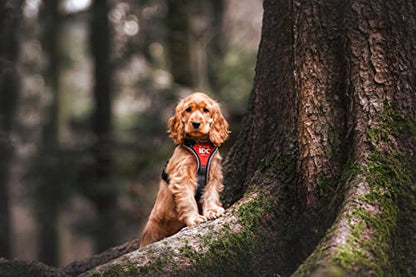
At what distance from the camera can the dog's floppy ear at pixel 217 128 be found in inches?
214

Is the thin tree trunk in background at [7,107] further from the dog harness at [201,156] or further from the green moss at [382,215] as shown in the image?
the green moss at [382,215]

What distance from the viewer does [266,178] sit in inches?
219

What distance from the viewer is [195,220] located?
5.18 meters

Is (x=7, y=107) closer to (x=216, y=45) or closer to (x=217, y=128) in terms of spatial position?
(x=216, y=45)

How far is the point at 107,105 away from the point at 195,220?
13.1 metres

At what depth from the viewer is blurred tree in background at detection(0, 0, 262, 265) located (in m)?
15.1

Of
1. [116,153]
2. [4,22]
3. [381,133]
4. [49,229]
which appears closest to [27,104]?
[49,229]

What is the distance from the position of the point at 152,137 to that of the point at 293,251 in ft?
34.4

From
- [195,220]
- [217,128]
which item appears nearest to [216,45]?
[217,128]

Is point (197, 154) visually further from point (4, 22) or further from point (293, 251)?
point (4, 22)

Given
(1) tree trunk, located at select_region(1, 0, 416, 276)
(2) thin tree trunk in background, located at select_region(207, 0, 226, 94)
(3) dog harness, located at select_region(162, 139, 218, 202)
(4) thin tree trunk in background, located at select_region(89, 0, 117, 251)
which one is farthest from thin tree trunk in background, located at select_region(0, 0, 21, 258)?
(1) tree trunk, located at select_region(1, 0, 416, 276)

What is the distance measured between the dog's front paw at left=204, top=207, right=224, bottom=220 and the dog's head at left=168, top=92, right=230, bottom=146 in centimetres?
64

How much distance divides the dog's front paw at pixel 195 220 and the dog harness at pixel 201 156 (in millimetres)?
330

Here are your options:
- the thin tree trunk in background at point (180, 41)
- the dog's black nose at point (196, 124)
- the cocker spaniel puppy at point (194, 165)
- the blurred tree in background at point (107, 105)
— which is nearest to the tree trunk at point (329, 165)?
the cocker spaniel puppy at point (194, 165)
